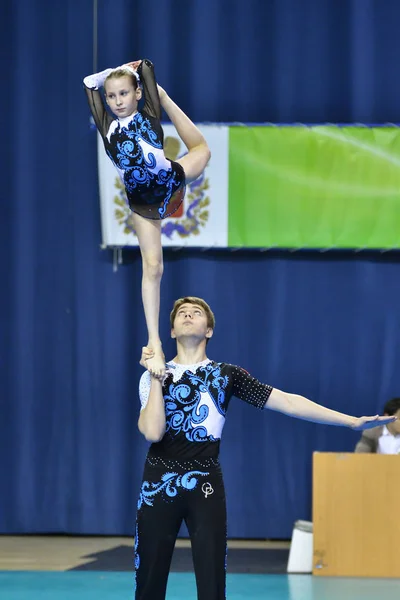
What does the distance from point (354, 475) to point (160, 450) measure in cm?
291

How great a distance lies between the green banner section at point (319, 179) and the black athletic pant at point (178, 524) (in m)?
4.25

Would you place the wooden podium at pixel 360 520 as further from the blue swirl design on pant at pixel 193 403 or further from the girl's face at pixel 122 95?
the girl's face at pixel 122 95

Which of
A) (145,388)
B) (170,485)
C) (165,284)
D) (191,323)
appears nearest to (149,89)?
(191,323)

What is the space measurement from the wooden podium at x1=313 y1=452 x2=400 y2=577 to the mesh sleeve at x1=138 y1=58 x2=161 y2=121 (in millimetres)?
3156

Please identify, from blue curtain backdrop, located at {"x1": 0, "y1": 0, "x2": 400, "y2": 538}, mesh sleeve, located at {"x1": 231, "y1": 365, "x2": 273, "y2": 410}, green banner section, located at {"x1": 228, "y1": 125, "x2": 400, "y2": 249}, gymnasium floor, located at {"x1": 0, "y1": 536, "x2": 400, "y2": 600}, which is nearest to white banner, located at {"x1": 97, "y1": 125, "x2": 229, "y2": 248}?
green banner section, located at {"x1": 228, "y1": 125, "x2": 400, "y2": 249}

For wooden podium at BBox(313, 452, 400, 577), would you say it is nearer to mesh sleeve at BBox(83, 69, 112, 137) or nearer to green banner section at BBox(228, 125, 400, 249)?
green banner section at BBox(228, 125, 400, 249)

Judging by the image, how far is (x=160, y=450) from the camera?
3.81m

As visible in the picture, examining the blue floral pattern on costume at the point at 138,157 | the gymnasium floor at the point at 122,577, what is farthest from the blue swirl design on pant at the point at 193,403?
the gymnasium floor at the point at 122,577

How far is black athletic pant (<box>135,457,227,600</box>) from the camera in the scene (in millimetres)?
3668

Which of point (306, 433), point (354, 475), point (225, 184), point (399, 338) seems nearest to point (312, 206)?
point (225, 184)

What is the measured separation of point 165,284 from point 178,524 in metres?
4.44

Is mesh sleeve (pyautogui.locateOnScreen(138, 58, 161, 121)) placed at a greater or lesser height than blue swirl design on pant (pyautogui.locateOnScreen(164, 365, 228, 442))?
greater

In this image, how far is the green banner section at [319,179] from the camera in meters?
7.76

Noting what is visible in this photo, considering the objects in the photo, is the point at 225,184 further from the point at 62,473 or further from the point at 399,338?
the point at 62,473
